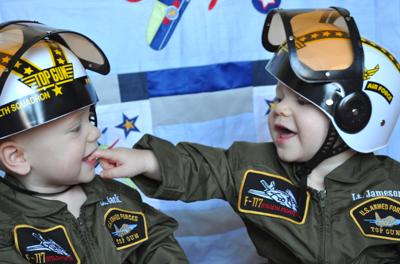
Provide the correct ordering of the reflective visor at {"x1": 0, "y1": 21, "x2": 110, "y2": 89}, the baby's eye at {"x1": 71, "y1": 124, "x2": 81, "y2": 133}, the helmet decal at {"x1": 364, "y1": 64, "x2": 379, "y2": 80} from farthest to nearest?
the helmet decal at {"x1": 364, "y1": 64, "x2": 379, "y2": 80}
the baby's eye at {"x1": 71, "y1": 124, "x2": 81, "y2": 133}
the reflective visor at {"x1": 0, "y1": 21, "x2": 110, "y2": 89}

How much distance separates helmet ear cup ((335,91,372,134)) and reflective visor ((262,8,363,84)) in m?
0.04

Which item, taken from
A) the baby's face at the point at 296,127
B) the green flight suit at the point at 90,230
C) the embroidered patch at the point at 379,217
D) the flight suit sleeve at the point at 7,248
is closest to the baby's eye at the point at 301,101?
the baby's face at the point at 296,127

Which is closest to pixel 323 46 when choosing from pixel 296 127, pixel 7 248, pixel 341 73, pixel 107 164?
pixel 341 73

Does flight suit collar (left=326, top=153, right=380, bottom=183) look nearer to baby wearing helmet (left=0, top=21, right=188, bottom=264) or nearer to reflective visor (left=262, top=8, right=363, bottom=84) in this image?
reflective visor (left=262, top=8, right=363, bottom=84)

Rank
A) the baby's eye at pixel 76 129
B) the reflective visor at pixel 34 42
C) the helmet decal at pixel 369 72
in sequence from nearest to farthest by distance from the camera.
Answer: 1. the reflective visor at pixel 34 42
2. the baby's eye at pixel 76 129
3. the helmet decal at pixel 369 72

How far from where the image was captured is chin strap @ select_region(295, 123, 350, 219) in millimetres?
1196

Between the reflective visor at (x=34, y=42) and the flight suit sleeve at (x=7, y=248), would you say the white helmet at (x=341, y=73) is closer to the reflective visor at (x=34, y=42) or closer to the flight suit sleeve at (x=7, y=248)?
the reflective visor at (x=34, y=42)

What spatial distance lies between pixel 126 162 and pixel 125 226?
138 millimetres

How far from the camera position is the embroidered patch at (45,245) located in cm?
101

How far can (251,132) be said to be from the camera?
1.76m

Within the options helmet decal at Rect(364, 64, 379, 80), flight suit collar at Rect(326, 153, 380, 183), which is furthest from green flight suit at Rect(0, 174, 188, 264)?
helmet decal at Rect(364, 64, 379, 80)

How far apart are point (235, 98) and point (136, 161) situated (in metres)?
0.65

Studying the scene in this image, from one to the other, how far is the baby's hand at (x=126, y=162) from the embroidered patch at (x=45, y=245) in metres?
0.15

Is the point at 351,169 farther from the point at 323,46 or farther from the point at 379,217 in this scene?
the point at 323,46
